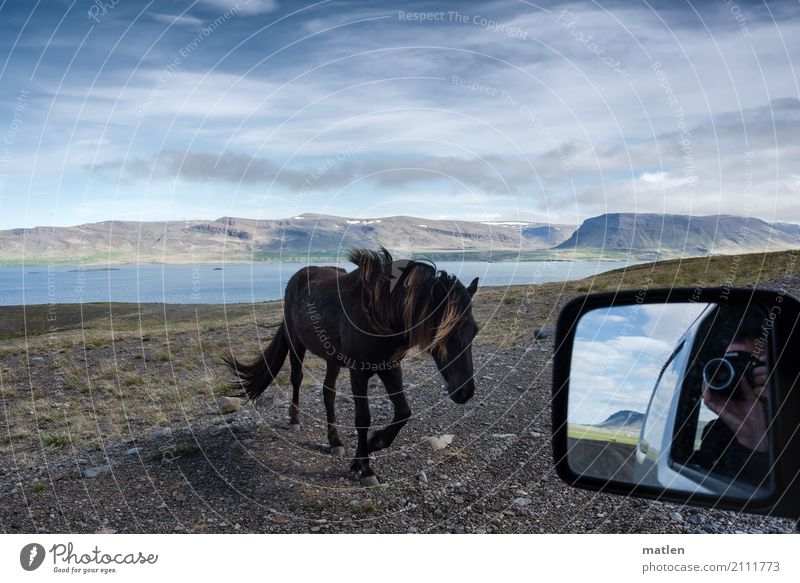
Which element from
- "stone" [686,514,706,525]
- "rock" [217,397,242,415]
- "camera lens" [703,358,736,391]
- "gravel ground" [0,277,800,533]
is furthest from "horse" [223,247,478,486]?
"camera lens" [703,358,736,391]

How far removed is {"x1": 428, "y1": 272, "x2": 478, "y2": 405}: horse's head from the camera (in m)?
6.12

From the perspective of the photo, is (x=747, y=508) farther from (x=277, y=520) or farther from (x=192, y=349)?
(x=192, y=349)

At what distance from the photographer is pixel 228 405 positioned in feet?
33.2

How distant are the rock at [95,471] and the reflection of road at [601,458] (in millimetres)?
6022

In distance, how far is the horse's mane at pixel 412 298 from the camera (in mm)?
6152

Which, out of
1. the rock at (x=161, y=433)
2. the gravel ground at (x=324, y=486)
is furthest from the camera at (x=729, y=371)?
the rock at (x=161, y=433)

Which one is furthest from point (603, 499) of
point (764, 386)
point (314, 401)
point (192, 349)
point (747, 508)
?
point (192, 349)

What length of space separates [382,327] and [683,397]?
13.8ft

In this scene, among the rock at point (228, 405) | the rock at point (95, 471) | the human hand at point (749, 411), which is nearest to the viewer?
the human hand at point (749, 411)

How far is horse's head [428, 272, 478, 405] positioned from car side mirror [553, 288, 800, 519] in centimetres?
254

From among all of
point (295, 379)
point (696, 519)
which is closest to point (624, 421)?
point (696, 519)

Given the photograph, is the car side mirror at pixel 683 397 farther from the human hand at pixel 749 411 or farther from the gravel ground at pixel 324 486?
the gravel ground at pixel 324 486

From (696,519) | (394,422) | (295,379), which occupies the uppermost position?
(394,422)

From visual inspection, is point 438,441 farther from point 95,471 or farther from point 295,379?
point 95,471
